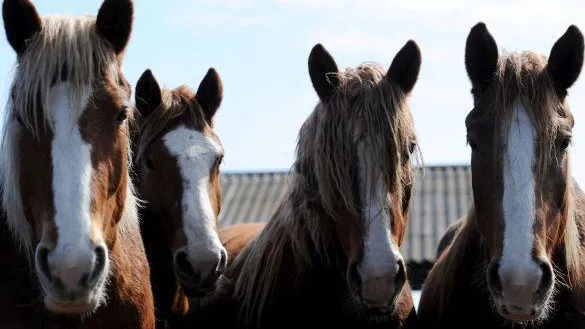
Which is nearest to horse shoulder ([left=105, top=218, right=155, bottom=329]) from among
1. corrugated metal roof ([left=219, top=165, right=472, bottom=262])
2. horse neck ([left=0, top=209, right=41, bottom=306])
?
horse neck ([left=0, top=209, right=41, bottom=306])

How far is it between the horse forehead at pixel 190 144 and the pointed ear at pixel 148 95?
348mm

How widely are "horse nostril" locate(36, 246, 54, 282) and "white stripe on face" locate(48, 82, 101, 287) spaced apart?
34 mm

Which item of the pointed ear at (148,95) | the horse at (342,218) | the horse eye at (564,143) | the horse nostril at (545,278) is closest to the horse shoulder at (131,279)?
the horse at (342,218)

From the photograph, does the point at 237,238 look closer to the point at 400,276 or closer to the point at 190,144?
the point at 190,144

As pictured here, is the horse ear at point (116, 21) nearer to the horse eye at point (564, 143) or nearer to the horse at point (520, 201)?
the horse at point (520, 201)

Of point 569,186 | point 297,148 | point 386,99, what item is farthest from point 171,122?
Result: point 569,186

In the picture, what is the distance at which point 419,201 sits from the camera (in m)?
16.4

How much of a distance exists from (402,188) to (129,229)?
4.95ft

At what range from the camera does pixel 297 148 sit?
5020mm

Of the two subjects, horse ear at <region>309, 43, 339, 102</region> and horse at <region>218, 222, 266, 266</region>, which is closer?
horse ear at <region>309, 43, 339, 102</region>

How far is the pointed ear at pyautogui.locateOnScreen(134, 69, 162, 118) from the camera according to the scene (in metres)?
5.94

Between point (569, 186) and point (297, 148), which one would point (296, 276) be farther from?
point (569, 186)

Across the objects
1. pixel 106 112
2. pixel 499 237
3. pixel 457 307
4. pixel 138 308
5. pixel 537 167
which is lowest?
pixel 457 307

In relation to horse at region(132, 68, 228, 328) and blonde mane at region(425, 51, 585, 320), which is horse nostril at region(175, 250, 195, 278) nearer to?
horse at region(132, 68, 228, 328)
